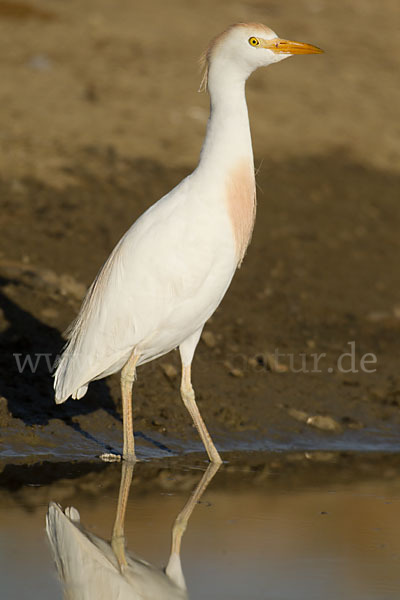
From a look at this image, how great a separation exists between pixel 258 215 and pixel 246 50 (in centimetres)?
558

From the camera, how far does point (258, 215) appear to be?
39.0 ft

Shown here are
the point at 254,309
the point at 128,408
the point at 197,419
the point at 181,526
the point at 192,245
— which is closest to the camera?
the point at 181,526

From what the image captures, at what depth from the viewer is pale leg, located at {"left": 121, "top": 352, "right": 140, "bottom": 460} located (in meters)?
6.43

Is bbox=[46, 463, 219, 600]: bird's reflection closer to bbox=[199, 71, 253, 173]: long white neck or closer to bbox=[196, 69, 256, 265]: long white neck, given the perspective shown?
bbox=[196, 69, 256, 265]: long white neck

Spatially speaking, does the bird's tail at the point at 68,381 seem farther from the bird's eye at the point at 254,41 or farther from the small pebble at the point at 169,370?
the bird's eye at the point at 254,41

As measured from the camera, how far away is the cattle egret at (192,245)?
6301 millimetres

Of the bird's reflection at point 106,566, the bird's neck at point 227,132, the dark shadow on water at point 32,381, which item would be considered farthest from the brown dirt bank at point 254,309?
the bird's neck at point 227,132

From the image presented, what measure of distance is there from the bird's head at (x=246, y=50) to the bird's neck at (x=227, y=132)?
0.29 ft

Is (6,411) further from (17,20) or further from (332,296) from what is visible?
(17,20)

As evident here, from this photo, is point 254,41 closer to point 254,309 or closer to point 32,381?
point 32,381

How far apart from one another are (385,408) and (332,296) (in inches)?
100.0

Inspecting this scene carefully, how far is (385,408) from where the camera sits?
312 inches

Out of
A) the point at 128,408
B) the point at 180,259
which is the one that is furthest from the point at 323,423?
the point at 180,259

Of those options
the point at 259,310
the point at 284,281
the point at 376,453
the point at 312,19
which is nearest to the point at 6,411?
the point at 376,453
